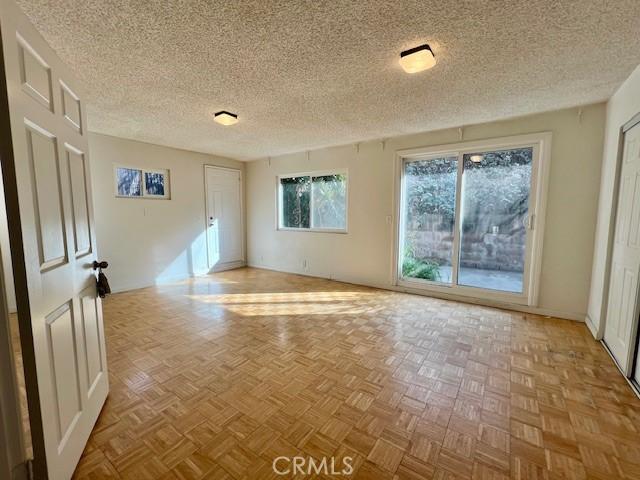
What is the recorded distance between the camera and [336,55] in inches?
78.9

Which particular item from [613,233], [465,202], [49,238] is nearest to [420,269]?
[465,202]

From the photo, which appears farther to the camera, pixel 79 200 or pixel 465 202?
pixel 465 202

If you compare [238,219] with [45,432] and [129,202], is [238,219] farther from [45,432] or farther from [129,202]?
[45,432]

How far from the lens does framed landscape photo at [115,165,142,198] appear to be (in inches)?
168

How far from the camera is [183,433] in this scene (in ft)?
5.14

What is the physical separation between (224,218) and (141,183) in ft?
5.37

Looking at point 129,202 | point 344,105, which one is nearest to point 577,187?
point 344,105

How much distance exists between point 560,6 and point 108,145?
5059 millimetres

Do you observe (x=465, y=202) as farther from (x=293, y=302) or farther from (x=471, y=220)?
(x=293, y=302)

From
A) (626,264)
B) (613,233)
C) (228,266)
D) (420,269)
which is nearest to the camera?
(626,264)

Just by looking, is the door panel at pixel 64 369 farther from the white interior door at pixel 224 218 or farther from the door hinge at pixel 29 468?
the white interior door at pixel 224 218

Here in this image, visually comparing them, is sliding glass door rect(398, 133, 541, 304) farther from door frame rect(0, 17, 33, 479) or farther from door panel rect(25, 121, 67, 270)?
door frame rect(0, 17, 33, 479)

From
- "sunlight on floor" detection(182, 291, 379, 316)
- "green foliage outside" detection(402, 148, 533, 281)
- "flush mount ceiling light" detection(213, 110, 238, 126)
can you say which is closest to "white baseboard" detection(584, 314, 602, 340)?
"green foliage outside" detection(402, 148, 533, 281)

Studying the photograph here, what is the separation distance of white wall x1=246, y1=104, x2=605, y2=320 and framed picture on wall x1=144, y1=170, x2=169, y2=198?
1719 millimetres
